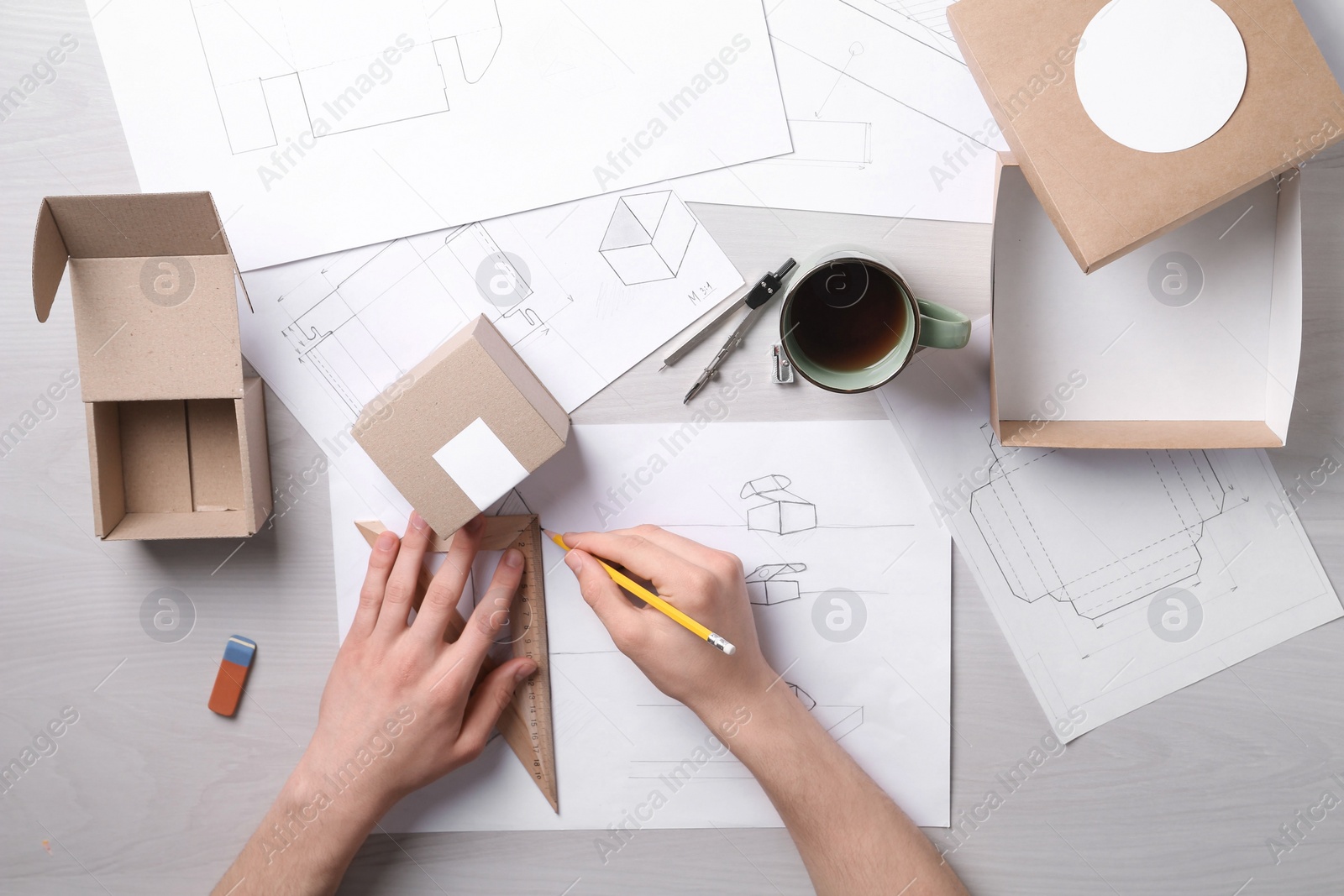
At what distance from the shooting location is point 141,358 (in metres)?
0.79

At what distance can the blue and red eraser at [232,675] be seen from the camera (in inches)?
36.3

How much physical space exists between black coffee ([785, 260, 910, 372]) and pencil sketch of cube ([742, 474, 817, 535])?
18 centimetres

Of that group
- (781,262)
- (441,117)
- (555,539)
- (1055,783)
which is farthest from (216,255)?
(1055,783)

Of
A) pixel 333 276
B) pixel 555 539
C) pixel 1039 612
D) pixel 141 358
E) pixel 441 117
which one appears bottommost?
pixel 1039 612

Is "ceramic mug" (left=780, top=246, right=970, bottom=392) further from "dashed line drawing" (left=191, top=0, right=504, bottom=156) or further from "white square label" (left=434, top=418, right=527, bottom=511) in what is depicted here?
"dashed line drawing" (left=191, top=0, right=504, bottom=156)

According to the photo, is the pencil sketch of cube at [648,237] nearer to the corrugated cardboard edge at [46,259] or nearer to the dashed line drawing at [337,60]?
the dashed line drawing at [337,60]

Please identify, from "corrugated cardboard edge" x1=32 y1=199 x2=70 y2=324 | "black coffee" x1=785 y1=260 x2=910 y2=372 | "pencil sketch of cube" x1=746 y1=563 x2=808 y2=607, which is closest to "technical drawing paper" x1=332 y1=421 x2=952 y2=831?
"pencil sketch of cube" x1=746 y1=563 x2=808 y2=607

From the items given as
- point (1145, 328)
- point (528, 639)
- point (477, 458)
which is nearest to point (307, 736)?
point (528, 639)

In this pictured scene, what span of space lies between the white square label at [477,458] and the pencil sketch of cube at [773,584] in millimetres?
334

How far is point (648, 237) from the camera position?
87 cm

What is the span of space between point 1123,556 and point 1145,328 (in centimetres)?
28

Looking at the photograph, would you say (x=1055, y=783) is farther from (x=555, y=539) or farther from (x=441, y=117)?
(x=441, y=117)

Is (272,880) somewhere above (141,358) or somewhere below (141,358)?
below

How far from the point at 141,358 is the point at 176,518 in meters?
0.19
